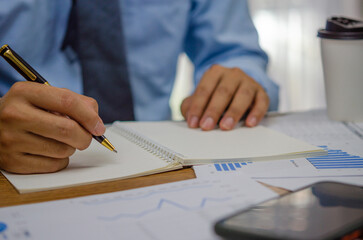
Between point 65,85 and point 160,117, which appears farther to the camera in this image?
point 160,117

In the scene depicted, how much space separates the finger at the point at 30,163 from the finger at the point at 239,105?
300mm

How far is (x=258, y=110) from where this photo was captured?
0.77m

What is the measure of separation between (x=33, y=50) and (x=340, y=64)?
598 mm

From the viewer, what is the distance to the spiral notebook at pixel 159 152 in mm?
500

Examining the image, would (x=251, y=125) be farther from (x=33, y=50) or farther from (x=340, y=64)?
(x=33, y=50)

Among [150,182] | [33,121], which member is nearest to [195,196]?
[150,182]

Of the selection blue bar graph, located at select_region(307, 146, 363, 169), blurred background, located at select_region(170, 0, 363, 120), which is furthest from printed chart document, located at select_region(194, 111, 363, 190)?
blurred background, located at select_region(170, 0, 363, 120)

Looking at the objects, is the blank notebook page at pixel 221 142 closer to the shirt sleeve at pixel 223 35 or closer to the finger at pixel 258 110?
the finger at pixel 258 110

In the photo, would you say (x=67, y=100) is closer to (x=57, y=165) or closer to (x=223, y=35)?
(x=57, y=165)

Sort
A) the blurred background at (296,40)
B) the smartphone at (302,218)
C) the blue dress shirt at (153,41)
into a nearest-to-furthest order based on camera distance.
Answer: the smartphone at (302,218) → the blue dress shirt at (153,41) → the blurred background at (296,40)

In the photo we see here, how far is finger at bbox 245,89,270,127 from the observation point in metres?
0.74

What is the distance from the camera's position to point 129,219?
38 cm

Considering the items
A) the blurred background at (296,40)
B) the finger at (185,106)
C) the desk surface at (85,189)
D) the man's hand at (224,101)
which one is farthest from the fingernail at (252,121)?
the blurred background at (296,40)

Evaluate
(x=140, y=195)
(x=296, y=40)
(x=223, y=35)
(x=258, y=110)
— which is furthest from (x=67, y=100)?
(x=296, y=40)
